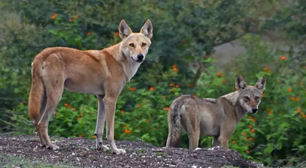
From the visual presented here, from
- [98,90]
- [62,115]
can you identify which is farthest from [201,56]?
[98,90]

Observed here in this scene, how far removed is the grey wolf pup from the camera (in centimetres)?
953

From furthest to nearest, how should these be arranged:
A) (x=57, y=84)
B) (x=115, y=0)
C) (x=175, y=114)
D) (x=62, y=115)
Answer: (x=115, y=0), (x=62, y=115), (x=175, y=114), (x=57, y=84)

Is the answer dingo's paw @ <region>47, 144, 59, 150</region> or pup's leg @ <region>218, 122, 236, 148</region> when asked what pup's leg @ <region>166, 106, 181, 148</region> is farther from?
dingo's paw @ <region>47, 144, 59, 150</region>

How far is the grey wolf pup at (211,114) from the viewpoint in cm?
953

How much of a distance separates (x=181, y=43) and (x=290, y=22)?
246cm

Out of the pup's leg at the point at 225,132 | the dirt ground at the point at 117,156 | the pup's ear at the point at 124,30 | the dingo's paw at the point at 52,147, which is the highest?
the pup's ear at the point at 124,30

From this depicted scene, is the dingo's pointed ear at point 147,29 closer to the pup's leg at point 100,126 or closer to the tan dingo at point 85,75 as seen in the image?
the tan dingo at point 85,75

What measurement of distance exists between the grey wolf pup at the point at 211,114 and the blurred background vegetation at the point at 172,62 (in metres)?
1.15

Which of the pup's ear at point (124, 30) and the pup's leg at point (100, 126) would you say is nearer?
the pup's leg at point (100, 126)

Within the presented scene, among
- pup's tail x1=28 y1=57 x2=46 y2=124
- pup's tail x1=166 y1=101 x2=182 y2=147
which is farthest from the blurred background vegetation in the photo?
pup's tail x1=28 y1=57 x2=46 y2=124

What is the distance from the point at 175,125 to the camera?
949 cm

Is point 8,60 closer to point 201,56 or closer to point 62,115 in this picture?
point 62,115

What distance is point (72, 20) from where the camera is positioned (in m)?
13.2

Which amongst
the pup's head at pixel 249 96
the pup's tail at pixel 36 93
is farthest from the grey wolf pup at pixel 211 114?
the pup's tail at pixel 36 93
